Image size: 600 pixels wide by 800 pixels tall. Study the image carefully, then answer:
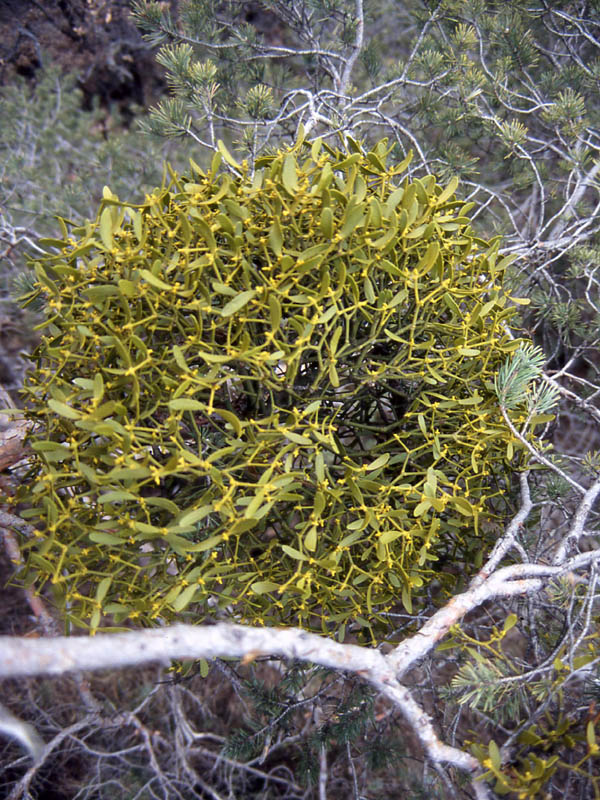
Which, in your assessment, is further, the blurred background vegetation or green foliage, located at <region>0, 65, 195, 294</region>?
green foliage, located at <region>0, 65, 195, 294</region>

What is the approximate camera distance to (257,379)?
2.28ft

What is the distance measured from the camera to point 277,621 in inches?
31.8

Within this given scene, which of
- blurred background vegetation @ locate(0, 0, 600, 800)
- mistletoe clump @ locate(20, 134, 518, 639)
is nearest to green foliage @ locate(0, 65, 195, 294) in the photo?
blurred background vegetation @ locate(0, 0, 600, 800)

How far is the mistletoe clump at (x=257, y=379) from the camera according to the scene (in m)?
0.67

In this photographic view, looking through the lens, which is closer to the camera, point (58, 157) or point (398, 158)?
point (398, 158)

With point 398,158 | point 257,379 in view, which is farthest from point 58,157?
point 257,379

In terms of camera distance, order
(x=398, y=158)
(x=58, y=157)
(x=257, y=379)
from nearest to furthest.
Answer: (x=257, y=379)
(x=398, y=158)
(x=58, y=157)

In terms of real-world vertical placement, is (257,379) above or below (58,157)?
above

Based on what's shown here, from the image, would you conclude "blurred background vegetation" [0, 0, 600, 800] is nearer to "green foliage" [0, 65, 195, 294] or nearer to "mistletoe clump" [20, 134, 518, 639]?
"green foliage" [0, 65, 195, 294]

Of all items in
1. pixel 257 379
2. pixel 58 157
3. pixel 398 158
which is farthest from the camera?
pixel 58 157

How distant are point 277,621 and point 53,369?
0.46 m

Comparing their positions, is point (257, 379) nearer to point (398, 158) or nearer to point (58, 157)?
point (398, 158)

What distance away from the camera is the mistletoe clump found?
0.67 meters

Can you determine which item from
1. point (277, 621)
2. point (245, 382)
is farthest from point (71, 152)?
point (277, 621)
